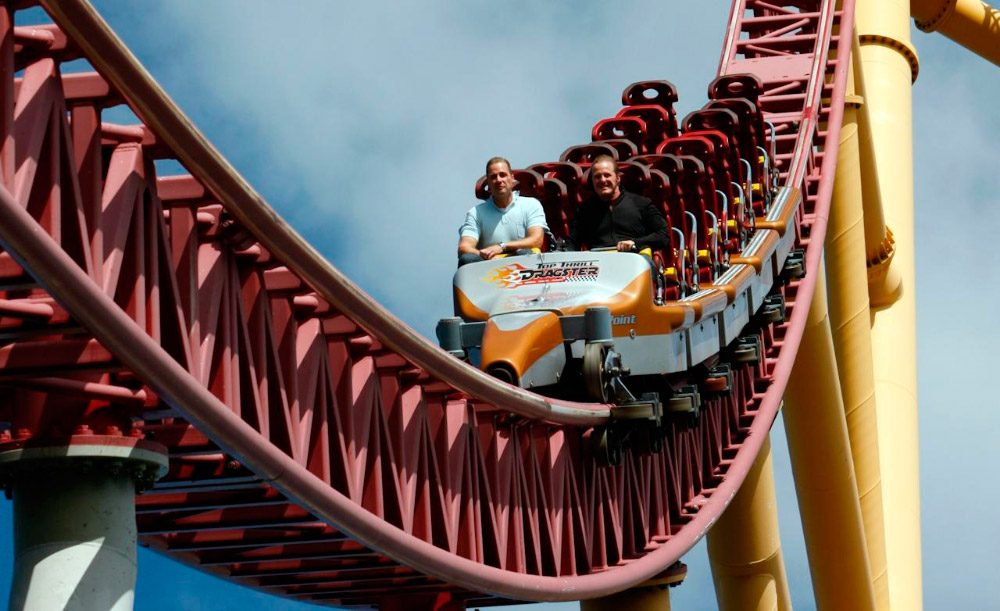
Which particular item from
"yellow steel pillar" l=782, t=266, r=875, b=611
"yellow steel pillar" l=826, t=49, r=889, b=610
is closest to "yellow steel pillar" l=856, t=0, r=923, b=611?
"yellow steel pillar" l=826, t=49, r=889, b=610

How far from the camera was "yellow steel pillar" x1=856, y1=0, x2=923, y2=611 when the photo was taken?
19.5m

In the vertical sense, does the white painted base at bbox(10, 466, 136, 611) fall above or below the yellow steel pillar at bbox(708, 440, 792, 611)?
above

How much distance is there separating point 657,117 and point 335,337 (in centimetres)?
694

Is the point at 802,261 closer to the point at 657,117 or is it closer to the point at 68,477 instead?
the point at 657,117

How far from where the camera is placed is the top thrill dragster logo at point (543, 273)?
10.8 meters

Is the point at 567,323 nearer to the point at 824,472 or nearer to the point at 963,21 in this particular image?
the point at 824,472

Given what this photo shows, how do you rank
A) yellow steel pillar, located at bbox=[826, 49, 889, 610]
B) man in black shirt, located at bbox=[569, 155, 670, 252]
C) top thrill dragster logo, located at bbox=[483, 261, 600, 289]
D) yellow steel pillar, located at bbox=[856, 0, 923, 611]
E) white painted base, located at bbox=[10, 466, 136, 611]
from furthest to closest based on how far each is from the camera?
yellow steel pillar, located at bbox=[856, 0, 923, 611], yellow steel pillar, located at bbox=[826, 49, 889, 610], man in black shirt, located at bbox=[569, 155, 670, 252], top thrill dragster logo, located at bbox=[483, 261, 600, 289], white painted base, located at bbox=[10, 466, 136, 611]

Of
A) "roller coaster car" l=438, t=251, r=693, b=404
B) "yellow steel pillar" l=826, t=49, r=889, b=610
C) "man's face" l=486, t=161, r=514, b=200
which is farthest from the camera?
"yellow steel pillar" l=826, t=49, r=889, b=610

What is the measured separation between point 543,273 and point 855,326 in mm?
8310

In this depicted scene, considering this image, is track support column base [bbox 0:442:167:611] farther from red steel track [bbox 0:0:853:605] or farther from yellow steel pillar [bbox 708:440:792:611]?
yellow steel pillar [bbox 708:440:792:611]

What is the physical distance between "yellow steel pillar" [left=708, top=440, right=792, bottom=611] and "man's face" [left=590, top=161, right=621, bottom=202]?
5.08m

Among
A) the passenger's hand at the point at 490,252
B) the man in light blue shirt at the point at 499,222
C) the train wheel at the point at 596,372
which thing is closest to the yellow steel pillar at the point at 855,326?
the man in light blue shirt at the point at 499,222

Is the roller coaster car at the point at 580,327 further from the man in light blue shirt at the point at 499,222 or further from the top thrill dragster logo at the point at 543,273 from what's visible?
the man in light blue shirt at the point at 499,222

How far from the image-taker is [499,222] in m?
11.4
